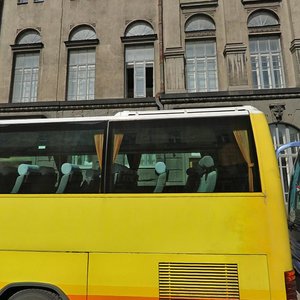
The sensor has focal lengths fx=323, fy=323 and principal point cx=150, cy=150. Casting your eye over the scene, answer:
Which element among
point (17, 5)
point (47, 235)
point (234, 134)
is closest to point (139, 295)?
point (47, 235)

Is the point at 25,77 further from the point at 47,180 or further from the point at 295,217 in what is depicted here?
the point at 295,217

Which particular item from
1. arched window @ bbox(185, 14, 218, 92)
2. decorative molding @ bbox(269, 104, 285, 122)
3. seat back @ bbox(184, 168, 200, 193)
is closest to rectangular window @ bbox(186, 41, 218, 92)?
arched window @ bbox(185, 14, 218, 92)

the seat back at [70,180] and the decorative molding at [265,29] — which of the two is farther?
the decorative molding at [265,29]

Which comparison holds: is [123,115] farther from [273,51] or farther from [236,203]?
[273,51]

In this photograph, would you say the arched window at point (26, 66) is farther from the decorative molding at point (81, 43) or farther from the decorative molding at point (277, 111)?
the decorative molding at point (277, 111)

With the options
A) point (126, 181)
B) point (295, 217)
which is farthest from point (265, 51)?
point (126, 181)

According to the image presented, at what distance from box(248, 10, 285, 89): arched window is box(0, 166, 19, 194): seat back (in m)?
13.0

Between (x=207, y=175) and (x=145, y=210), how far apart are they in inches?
34.3

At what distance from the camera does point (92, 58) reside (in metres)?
16.3

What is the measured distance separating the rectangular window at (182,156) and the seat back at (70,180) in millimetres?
419

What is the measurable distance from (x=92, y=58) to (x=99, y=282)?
14.1m

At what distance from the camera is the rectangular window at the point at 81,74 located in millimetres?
15984

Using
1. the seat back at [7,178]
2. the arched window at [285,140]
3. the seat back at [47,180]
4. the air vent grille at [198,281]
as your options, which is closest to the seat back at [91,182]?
the seat back at [47,180]

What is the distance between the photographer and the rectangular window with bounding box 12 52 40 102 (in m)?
16.3
